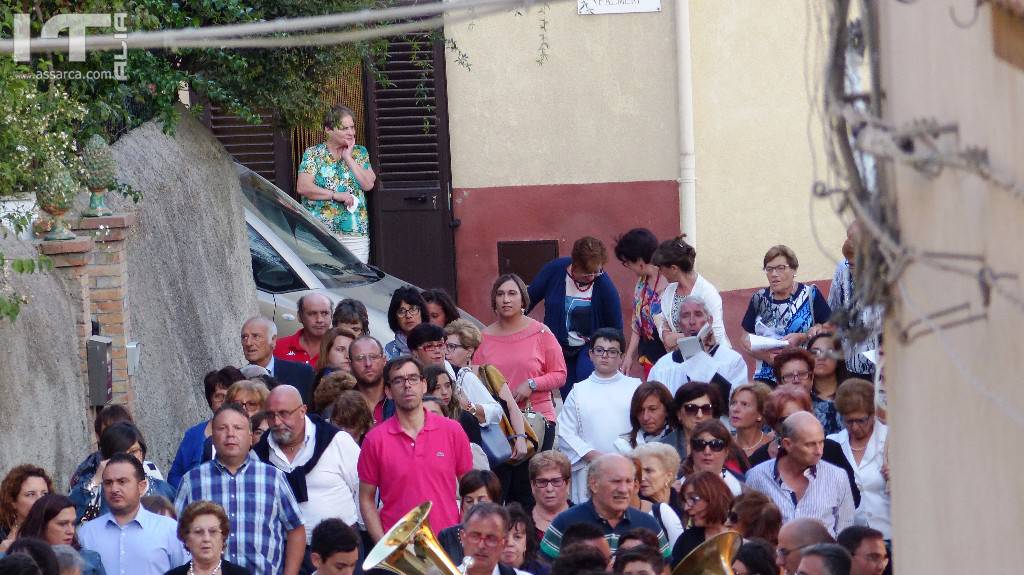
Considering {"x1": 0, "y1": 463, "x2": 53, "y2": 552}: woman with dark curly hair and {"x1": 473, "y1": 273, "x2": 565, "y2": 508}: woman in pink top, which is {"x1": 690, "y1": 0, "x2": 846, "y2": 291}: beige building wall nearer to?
{"x1": 473, "y1": 273, "x2": 565, "y2": 508}: woman in pink top

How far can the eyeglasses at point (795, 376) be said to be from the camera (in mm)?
9414

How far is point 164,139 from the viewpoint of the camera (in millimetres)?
12211

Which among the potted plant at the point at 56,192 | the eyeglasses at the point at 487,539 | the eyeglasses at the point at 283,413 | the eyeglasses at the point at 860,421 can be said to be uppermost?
the potted plant at the point at 56,192

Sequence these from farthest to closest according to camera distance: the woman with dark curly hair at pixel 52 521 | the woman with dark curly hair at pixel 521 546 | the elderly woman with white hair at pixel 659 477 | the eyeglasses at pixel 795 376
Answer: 1. the eyeglasses at pixel 795 376
2. the elderly woman with white hair at pixel 659 477
3. the woman with dark curly hair at pixel 521 546
4. the woman with dark curly hair at pixel 52 521

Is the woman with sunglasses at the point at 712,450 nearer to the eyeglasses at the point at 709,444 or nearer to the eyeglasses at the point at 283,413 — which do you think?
the eyeglasses at the point at 709,444

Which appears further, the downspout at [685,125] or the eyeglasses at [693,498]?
the downspout at [685,125]

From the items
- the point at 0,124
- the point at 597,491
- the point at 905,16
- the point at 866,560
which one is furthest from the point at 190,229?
the point at 905,16

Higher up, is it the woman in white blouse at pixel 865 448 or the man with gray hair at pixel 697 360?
the man with gray hair at pixel 697 360

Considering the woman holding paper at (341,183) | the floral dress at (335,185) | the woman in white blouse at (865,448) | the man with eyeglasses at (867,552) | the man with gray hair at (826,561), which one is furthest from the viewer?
the floral dress at (335,185)

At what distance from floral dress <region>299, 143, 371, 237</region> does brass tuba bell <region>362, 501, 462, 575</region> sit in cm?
777

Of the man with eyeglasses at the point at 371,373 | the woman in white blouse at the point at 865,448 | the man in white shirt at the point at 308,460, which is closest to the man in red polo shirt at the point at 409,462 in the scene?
the man in white shirt at the point at 308,460

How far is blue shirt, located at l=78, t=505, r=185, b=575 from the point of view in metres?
7.70

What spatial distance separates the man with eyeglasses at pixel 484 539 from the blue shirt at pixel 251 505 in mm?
1182

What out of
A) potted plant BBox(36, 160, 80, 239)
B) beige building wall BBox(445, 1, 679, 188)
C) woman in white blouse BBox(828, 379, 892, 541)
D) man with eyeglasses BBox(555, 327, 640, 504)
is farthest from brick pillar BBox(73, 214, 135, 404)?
beige building wall BBox(445, 1, 679, 188)
